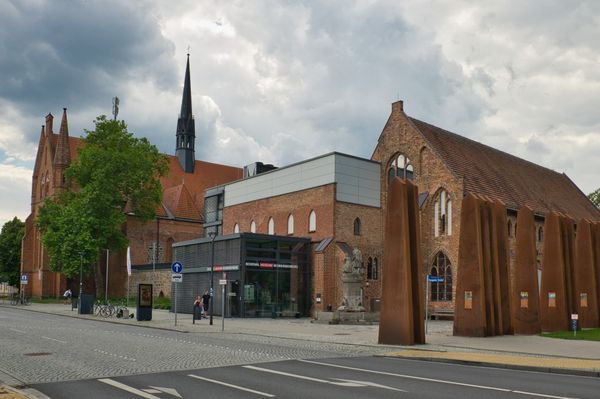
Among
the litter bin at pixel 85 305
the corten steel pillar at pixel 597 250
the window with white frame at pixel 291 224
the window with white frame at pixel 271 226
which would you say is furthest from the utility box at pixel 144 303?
the corten steel pillar at pixel 597 250

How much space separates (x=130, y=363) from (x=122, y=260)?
5682 centimetres

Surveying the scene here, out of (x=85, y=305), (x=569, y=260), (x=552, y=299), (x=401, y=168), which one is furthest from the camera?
(x=401, y=168)

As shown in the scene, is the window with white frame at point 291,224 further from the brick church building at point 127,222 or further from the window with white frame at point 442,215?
the brick church building at point 127,222

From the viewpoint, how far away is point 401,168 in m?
48.1

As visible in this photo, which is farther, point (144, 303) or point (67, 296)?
point (67, 296)

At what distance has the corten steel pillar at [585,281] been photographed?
1314 inches

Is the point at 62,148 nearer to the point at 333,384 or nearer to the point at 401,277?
the point at 401,277

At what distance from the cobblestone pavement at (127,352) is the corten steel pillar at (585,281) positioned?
1674 centimetres

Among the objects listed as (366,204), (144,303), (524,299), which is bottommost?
(144,303)

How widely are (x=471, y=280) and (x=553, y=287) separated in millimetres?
7074

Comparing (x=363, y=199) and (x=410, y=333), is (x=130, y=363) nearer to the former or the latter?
(x=410, y=333)

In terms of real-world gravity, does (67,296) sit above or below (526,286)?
below

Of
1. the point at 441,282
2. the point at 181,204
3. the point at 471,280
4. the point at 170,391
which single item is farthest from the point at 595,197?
the point at 170,391

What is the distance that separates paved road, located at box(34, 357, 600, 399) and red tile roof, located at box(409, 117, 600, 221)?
3081cm
